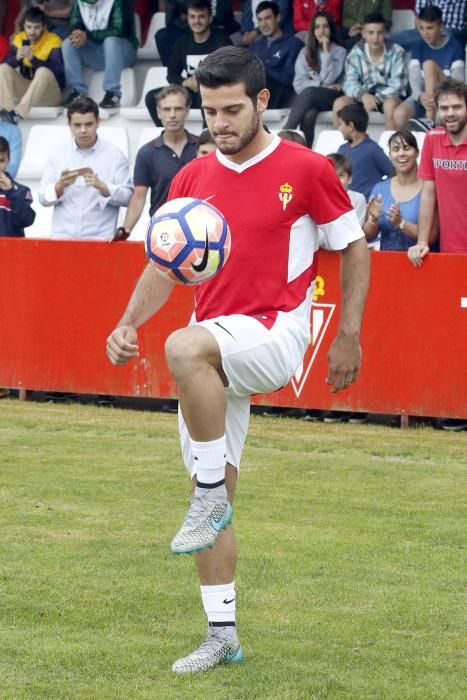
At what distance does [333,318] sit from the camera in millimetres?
11203

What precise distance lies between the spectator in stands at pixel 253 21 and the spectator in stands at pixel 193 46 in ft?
1.67

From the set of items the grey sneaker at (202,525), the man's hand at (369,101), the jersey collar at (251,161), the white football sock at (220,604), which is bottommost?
the white football sock at (220,604)

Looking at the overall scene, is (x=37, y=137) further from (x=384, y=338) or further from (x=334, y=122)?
(x=384, y=338)

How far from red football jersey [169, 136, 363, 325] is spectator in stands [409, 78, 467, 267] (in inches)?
213

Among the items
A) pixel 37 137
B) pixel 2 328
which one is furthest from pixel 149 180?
pixel 37 137

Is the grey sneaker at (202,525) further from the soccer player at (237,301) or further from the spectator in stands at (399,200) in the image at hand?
the spectator in stands at (399,200)

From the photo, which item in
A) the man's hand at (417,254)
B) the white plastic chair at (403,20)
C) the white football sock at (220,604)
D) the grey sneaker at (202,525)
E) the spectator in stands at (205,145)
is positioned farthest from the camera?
the white plastic chair at (403,20)

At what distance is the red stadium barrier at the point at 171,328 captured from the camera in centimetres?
1098

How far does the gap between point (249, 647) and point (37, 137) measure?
42.6 feet

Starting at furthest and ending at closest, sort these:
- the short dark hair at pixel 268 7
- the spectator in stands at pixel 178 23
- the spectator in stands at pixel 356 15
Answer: the spectator in stands at pixel 178 23, the short dark hair at pixel 268 7, the spectator in stands at pixel 356 15

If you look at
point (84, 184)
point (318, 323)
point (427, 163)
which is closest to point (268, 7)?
point (84, 184)

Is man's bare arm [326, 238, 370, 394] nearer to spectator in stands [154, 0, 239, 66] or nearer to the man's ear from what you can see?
the man's ear

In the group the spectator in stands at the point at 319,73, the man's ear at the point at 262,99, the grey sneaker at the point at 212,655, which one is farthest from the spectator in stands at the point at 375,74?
the grey sneaker at the point at 212,655

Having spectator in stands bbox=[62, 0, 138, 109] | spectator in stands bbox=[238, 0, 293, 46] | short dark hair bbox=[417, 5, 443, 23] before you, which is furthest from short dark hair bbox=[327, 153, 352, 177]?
spectator in stands bbox=[62, 0, 138, 109]
